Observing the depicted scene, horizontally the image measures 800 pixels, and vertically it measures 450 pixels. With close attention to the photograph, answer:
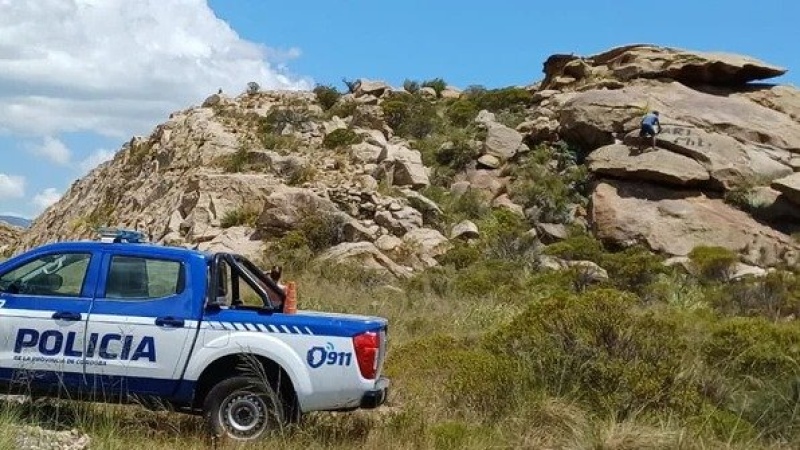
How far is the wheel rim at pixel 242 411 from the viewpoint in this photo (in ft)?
27.2

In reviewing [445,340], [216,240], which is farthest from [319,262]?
[445,340]

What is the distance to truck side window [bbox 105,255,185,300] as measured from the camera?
27.9 ft

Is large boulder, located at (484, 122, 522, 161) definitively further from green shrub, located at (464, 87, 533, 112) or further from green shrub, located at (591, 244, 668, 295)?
green shrub, located at (591, 244, 668, 295)

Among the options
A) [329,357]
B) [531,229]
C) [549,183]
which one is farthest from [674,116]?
[329,357]

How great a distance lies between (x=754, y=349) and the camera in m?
11.5

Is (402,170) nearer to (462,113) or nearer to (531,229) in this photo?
(531,229)

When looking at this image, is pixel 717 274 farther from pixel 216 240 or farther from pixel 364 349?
pixel 364 349

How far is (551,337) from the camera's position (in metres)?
10.2

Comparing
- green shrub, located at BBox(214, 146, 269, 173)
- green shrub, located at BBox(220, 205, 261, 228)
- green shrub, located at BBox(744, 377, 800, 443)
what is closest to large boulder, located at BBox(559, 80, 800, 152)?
green shrub, located at BBox(214, 146, 269, 173)

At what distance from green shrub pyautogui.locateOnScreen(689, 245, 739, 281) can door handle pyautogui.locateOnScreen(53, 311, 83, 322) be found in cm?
1923

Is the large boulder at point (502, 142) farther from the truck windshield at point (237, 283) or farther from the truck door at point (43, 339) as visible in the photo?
the truck door at point (43, 339)

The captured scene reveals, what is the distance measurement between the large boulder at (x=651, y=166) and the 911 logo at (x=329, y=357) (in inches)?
900

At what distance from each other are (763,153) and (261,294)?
26.1 m

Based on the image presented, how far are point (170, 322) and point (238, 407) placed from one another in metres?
0.89
